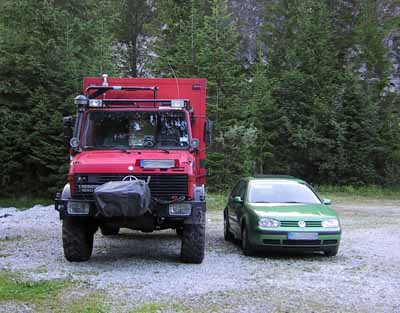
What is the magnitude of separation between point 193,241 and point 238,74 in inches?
792

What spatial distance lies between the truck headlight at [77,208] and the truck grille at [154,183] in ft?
0.40

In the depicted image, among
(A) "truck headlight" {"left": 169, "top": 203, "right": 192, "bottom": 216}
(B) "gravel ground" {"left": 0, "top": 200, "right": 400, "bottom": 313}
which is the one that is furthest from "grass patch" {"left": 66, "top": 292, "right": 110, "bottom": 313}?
(A) "truck headlight" {"left": 169, "top": 203, "right": 192, "bottom": 216}

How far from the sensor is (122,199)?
7.68 m

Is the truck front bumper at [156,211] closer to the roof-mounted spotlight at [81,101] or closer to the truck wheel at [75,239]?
the truck wheel at [75,239]

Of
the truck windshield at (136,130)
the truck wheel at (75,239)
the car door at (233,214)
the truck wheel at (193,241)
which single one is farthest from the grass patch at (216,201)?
the truck wheel at (75,239)

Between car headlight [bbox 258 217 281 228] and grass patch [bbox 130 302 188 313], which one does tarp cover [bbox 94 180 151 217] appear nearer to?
grass patch [bbox 130 302 188 313]

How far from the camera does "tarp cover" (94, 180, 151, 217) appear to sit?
7.68 m

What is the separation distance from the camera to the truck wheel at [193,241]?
8750 millimetres

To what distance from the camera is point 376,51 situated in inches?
1312

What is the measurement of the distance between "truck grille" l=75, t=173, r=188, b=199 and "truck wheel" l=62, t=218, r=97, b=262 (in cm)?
70

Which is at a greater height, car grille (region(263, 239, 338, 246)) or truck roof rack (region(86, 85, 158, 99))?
truck roof rack (region(86, 85, 158, 99))

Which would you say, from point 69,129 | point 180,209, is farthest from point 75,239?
point 69,129

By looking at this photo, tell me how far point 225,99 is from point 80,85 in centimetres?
673

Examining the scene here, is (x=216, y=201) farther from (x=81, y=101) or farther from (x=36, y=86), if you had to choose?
(x=81, y=101)
